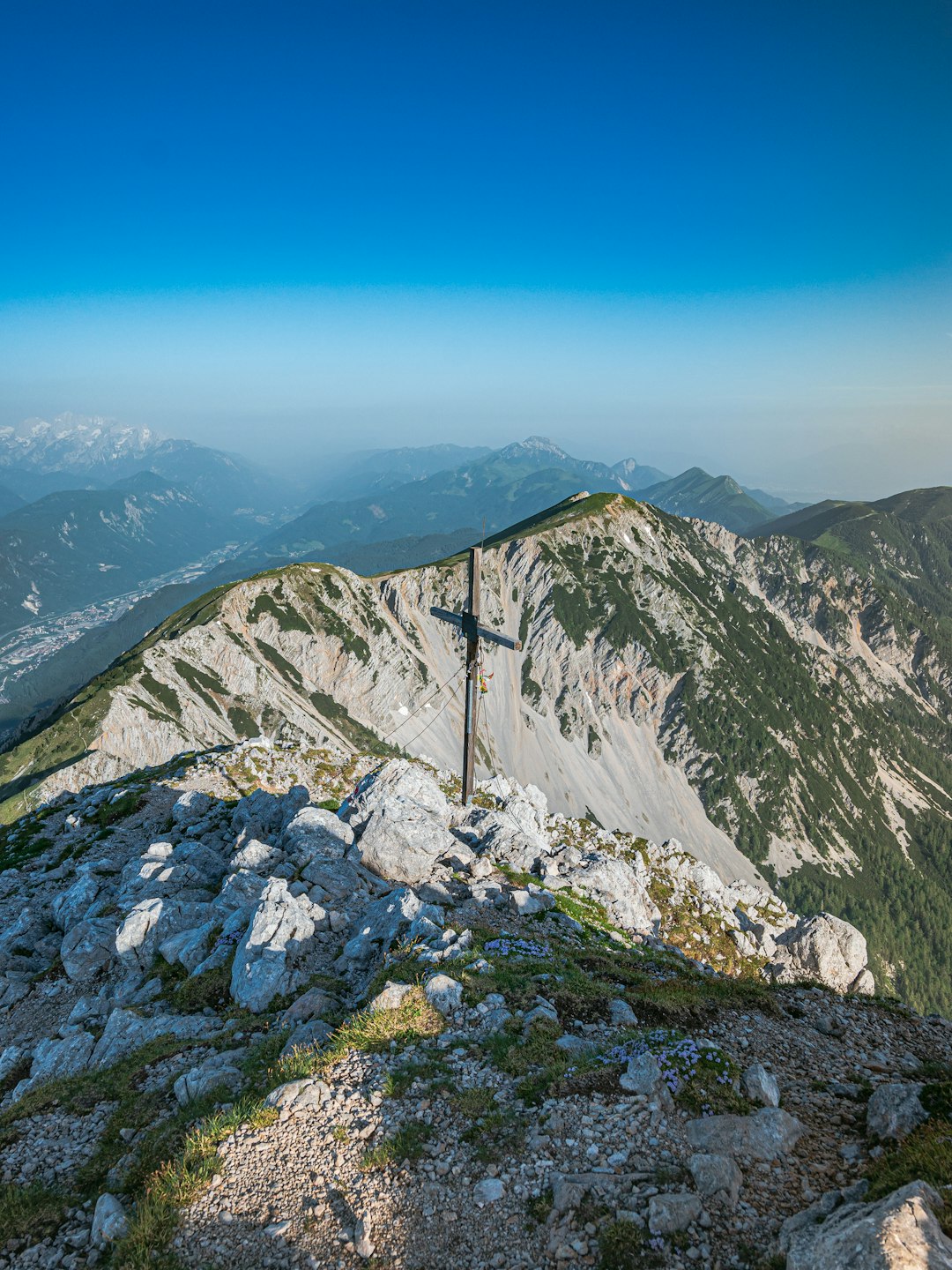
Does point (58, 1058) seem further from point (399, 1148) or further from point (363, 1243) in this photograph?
point (363, 1243)

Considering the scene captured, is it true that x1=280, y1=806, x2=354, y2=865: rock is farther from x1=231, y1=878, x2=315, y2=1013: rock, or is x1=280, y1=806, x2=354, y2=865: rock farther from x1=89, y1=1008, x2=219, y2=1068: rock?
x1=89, y1=1008, x2=219, y2=1068: rock

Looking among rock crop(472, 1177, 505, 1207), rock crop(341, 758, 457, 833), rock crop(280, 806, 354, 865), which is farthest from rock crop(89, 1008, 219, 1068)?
rock crop(341, 758, 457, 833)

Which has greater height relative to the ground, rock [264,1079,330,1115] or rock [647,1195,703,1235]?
rock [647,1195,703,1235]

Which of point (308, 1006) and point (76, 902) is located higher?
point (308, 1006)

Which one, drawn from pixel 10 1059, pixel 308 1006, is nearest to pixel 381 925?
pixel 308 1006

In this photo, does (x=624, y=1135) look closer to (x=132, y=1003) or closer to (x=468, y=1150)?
(x=468, y=1150)

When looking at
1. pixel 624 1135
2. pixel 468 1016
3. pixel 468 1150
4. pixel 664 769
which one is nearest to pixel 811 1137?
pixel 624 1135
